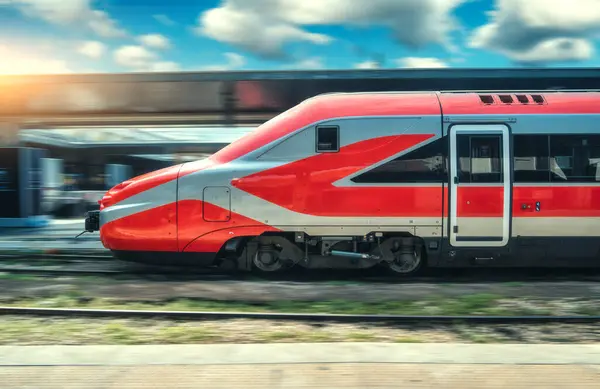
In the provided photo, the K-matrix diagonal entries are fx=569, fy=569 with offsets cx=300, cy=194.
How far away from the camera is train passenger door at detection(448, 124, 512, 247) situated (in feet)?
25.2

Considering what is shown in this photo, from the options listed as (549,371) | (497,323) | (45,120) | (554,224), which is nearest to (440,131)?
(554,224)

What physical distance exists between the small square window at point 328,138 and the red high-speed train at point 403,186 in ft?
0.05

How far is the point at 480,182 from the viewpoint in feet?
25.3

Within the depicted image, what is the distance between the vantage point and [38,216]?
1641cm

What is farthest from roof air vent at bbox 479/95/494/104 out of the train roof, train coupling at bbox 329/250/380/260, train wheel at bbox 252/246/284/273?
train wheel at bbox 252/246/284/273

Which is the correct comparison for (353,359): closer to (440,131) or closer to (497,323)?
(497,323)

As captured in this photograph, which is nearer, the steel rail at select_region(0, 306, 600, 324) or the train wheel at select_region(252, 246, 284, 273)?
the steel rail at select_region(0, 306, 600, 324)

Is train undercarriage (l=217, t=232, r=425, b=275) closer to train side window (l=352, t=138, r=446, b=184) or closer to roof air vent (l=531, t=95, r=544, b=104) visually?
train side window (l=352, t=138, r=446, b=184)

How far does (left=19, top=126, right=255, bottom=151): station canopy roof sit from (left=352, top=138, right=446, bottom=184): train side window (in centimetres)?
754

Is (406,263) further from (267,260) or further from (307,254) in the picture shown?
(267,260)

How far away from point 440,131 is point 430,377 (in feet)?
14.6

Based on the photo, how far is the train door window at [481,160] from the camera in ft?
25.3

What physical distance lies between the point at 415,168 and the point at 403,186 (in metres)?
0.29

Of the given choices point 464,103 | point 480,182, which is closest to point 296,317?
point 480,182
